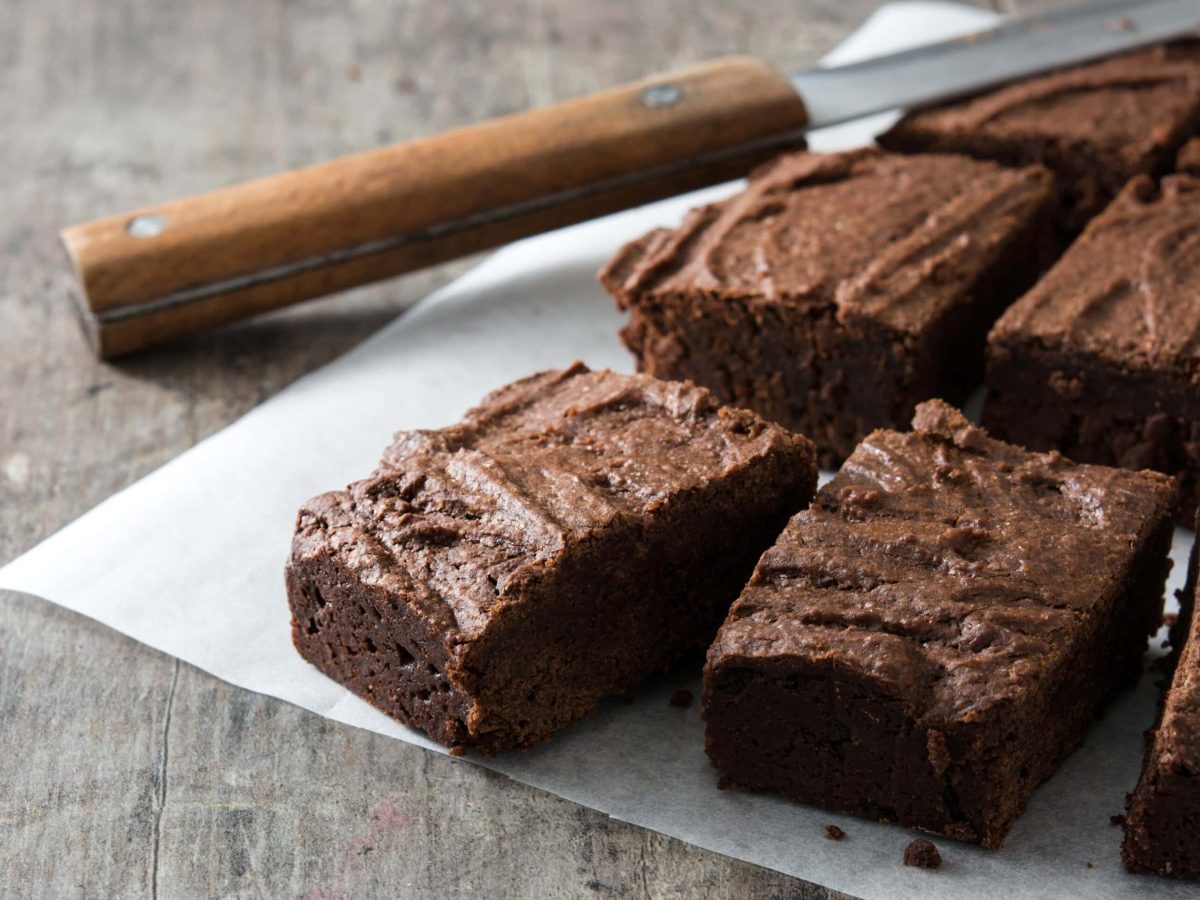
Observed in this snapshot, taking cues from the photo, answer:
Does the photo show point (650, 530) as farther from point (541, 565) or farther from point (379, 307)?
point (379, 307)

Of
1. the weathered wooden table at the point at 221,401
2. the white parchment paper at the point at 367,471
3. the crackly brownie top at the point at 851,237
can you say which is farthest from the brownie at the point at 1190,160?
the weathered wooden table at the point at 221,401

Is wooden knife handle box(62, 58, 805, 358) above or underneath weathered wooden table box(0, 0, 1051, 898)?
above

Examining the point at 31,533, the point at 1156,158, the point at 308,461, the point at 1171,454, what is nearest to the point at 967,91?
the point at 1156,158


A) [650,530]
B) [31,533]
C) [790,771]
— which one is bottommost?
[31,533]

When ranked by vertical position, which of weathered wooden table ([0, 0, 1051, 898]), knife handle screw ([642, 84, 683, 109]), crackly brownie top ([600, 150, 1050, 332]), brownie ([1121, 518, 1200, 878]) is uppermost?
knife handle screw ([642, 84, 683, 109])

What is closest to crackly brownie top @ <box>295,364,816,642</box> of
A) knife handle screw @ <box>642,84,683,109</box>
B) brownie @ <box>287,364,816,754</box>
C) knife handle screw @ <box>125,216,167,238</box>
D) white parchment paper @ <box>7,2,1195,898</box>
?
brownie @ <box>287,364,816,754</box>

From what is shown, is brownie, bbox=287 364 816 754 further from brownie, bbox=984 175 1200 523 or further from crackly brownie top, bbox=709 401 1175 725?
brownie, bbox=984 175 1200 523
